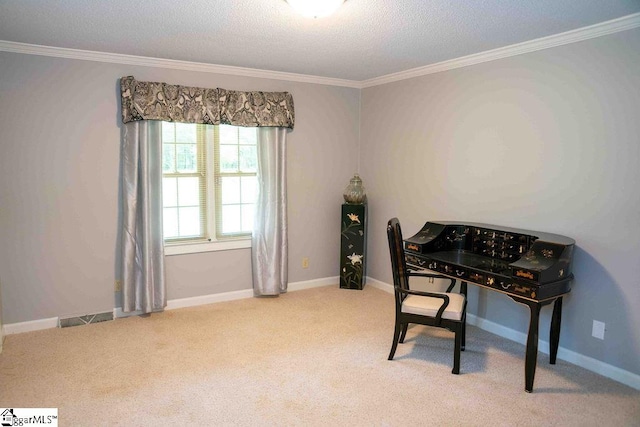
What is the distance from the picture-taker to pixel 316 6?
2498 mm

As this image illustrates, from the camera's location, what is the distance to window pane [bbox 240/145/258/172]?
15.3 feet

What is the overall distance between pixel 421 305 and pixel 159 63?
309 centimetres

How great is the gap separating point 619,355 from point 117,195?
4.11 meters

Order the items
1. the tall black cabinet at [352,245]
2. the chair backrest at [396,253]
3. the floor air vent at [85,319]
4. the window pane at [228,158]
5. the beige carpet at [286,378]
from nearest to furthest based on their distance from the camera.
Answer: the beige carpet at [286,378], the chair backrest at [396,253], the floor air vent at [85,319], the window pane at [228,158], the tall black cabinet at [352,245]

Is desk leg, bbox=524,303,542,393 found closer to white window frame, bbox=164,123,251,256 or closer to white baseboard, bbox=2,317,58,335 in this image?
white window frame, bbox=164,123,251,256

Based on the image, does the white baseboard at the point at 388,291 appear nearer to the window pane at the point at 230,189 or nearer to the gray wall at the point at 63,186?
the gray wall at the point at 63,186

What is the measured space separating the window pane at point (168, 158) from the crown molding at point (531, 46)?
2.31 metres

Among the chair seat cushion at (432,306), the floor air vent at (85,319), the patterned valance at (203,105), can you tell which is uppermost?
the patterned valance at (203,105)

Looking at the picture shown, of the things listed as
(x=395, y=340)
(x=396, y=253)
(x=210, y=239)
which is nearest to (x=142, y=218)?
(x=210, y=239)

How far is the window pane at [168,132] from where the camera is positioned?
424 centimetres

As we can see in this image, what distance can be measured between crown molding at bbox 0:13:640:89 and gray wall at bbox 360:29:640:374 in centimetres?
6

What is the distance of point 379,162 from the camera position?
16.6ft

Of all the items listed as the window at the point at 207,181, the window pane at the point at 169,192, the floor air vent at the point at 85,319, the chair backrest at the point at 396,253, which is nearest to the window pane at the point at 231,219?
the window at the point at 207,181
